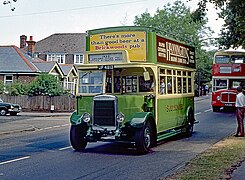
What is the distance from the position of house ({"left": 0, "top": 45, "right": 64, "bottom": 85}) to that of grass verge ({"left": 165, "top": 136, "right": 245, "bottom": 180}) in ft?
126

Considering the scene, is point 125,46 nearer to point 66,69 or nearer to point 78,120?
point 78,120

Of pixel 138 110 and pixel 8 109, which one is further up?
pixel 138 110

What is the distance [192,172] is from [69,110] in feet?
107

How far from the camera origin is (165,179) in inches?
348

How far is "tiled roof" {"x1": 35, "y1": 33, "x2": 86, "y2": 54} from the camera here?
78000 mm

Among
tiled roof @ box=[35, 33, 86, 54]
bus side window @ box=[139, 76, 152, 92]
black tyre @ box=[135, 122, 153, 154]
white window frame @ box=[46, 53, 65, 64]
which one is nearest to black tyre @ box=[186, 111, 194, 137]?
bus side window @ box=[139, 76, 152, 92]

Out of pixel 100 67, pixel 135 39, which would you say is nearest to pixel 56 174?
pixel 100 67

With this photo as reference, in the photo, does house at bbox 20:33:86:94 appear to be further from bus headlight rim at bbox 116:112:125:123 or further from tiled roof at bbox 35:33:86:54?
bus headlight rim at bbox 116:112:125:123

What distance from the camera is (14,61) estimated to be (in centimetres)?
5269

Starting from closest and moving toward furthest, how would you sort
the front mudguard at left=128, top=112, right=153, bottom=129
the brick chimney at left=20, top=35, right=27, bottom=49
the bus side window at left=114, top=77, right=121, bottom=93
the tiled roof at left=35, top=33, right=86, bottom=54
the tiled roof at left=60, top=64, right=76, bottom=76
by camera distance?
the front mudguard at left=128, top=112, right=153, bottom=129 < the bus side window at left=114, top=77, right=121, bottom=93 < the tiled roof at left=60, top=64, right=76, bottom=76 < the brick chimney at left=20, top=35, right=27, bottom=49 < the tiled roof at left=35, top=33, right=86, bottom=54

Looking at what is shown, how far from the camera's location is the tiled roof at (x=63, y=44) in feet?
256

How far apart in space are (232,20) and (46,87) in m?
22.9

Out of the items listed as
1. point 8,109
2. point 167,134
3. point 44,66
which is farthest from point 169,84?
point 44,66

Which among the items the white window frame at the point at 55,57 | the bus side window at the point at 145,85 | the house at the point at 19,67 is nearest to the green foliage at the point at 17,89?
the house at the point at 19,67
